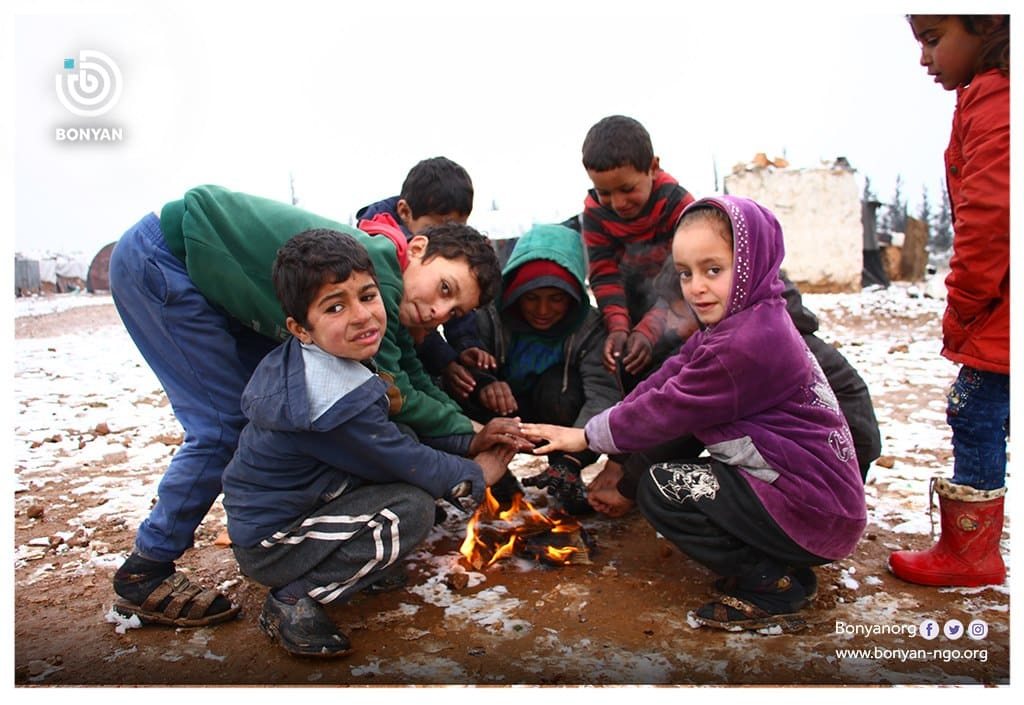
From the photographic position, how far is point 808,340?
2.94m

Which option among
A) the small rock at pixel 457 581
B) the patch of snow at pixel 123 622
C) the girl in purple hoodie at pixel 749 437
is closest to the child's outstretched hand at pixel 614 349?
the girl in purple hoodie at pixel 749 437

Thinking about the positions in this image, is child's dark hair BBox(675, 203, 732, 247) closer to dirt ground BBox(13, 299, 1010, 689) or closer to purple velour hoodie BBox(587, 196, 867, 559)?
purple velour hoodie BBox(587, 196, 867, 559)

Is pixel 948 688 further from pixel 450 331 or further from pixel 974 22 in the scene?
pixel 450 331

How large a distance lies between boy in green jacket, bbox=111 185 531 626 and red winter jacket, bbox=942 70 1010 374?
1.44 metres

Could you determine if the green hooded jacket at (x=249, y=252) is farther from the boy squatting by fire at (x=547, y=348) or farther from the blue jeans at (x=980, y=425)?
the blue jeans at (x=980, y=425)

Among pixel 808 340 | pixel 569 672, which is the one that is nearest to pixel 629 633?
pixel 569 672

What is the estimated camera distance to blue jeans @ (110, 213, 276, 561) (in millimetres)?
2324

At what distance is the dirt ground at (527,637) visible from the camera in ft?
6.77

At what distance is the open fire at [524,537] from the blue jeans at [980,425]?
51.7 inches

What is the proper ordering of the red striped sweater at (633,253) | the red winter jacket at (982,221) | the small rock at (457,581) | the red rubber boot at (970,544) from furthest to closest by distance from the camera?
1. the red striped sweater at (633,253)
2. the small rock at (457,581)
3. the red rubber boot at (970,544)
4. the red winter jacket at (982,221)

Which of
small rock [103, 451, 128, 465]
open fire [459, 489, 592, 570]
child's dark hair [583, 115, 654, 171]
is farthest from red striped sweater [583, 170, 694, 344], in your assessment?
small rock [103, 451, 128, 465]

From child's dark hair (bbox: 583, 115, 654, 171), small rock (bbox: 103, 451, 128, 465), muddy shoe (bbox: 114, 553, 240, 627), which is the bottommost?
small rock (bbox: 103, 451, 128, 465)

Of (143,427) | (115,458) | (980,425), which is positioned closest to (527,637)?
(980,425)

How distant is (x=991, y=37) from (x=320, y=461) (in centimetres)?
225
